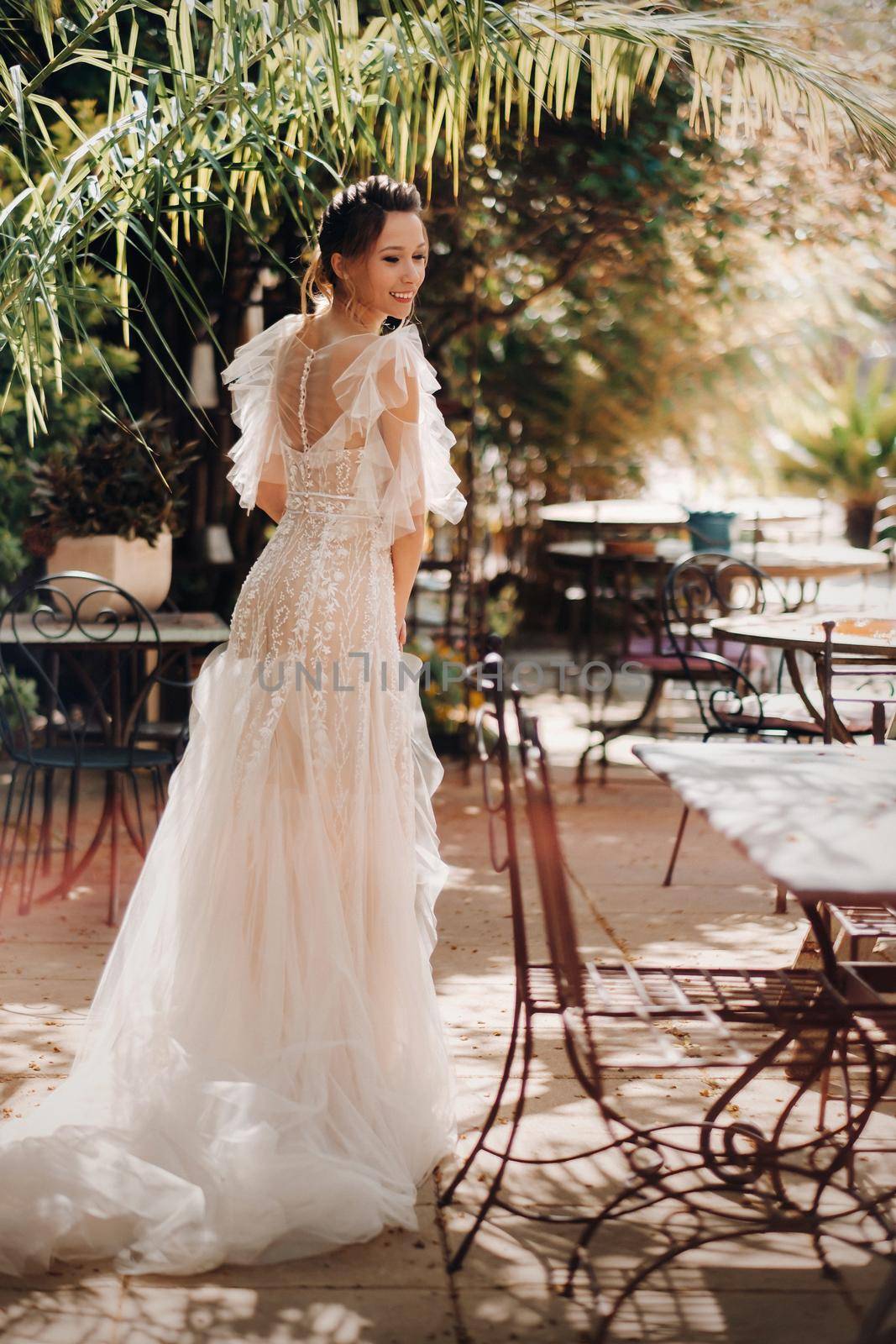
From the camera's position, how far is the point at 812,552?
22.4 feet

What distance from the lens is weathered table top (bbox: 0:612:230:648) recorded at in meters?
4.30

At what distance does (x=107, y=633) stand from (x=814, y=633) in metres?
2.31

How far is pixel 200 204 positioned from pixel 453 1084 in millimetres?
2340

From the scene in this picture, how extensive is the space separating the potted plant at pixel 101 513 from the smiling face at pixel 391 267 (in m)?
2.03

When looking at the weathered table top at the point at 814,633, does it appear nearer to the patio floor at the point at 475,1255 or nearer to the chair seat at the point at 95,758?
the patio floor at the point at 475,1255

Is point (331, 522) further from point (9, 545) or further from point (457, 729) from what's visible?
point (457, 729)

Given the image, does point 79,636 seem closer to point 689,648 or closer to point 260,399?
point 260,399

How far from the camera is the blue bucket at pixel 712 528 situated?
6539 mm

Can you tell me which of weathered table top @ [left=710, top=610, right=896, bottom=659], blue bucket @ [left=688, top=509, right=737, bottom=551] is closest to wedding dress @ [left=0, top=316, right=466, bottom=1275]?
weathered table top @ [left=710, top=610, right=896, bottom=659]

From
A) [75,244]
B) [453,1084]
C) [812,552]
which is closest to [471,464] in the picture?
[812,552]

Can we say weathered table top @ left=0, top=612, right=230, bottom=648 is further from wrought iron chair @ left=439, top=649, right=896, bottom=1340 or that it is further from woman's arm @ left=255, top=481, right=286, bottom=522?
wrought iron chair @ left=439, top=649, right=896, bottom=1340

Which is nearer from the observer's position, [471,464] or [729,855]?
[729,855]

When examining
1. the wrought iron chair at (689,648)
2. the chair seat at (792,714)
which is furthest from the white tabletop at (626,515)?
the chair seat at (792,714)

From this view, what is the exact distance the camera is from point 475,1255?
7.72ft
